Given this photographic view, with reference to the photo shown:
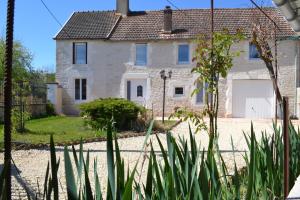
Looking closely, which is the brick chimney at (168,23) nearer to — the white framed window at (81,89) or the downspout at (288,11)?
the white framed window at (81,89)

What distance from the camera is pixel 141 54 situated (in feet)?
76.8

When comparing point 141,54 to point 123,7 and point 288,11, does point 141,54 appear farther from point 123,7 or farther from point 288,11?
point 288,11

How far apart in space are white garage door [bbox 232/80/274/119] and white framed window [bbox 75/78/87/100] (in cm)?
757

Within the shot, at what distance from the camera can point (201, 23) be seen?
23547 millimetres

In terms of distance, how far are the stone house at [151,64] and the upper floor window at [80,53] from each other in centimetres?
5

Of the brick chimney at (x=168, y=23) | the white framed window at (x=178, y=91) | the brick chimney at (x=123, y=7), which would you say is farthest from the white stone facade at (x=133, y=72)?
the brick chimney at (x=123, y=7)

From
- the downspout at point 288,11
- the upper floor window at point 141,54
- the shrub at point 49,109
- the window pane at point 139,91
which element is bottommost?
the shrub at point 49,109

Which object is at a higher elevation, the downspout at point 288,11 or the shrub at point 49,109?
the downspout at point 288,11

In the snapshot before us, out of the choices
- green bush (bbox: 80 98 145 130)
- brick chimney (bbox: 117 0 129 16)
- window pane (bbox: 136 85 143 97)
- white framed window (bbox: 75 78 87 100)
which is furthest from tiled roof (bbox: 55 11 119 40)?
green bush (bbox: 80 98 145 130)

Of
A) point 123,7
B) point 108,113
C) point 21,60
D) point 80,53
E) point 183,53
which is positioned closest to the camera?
point 108,113

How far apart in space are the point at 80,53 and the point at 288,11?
66.0 feet

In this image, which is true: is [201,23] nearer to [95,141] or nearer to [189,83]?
[189,83]

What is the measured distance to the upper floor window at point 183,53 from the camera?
22.9 metres

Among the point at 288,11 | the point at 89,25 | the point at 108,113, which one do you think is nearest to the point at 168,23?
the point at 89,25
